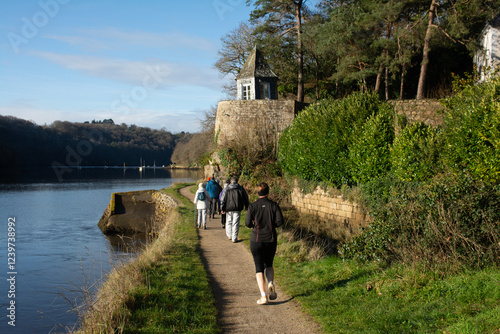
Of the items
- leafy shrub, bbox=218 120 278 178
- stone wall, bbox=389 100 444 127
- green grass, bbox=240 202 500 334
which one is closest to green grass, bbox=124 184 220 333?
green grass, bbox=240 202 500 334

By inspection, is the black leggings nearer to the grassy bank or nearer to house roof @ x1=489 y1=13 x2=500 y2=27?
the grassy bank

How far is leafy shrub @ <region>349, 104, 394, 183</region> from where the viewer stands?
16.4 metres

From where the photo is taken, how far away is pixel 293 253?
Answer: 10.3 metres

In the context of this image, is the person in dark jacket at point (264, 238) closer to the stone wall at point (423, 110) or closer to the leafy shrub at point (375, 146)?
the leafy shrub at point (375, 146)

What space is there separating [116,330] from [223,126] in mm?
23250

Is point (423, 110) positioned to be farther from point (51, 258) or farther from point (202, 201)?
point (51, 258)

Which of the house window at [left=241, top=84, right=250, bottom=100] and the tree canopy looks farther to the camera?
the house window at [left=241, top=84, right=250, bottom=100]

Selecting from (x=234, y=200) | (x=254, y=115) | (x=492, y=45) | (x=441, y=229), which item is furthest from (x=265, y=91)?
(x=441, y=229)

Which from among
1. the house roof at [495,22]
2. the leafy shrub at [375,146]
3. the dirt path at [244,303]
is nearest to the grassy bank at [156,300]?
the dirt path at [244,303]

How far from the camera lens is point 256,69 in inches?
1184

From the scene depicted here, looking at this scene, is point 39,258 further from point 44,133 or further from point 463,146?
point 44,133

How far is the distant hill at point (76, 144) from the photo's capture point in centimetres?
9264

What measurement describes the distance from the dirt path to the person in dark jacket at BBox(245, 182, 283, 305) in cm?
31

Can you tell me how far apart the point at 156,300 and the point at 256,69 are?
25.2 metres
